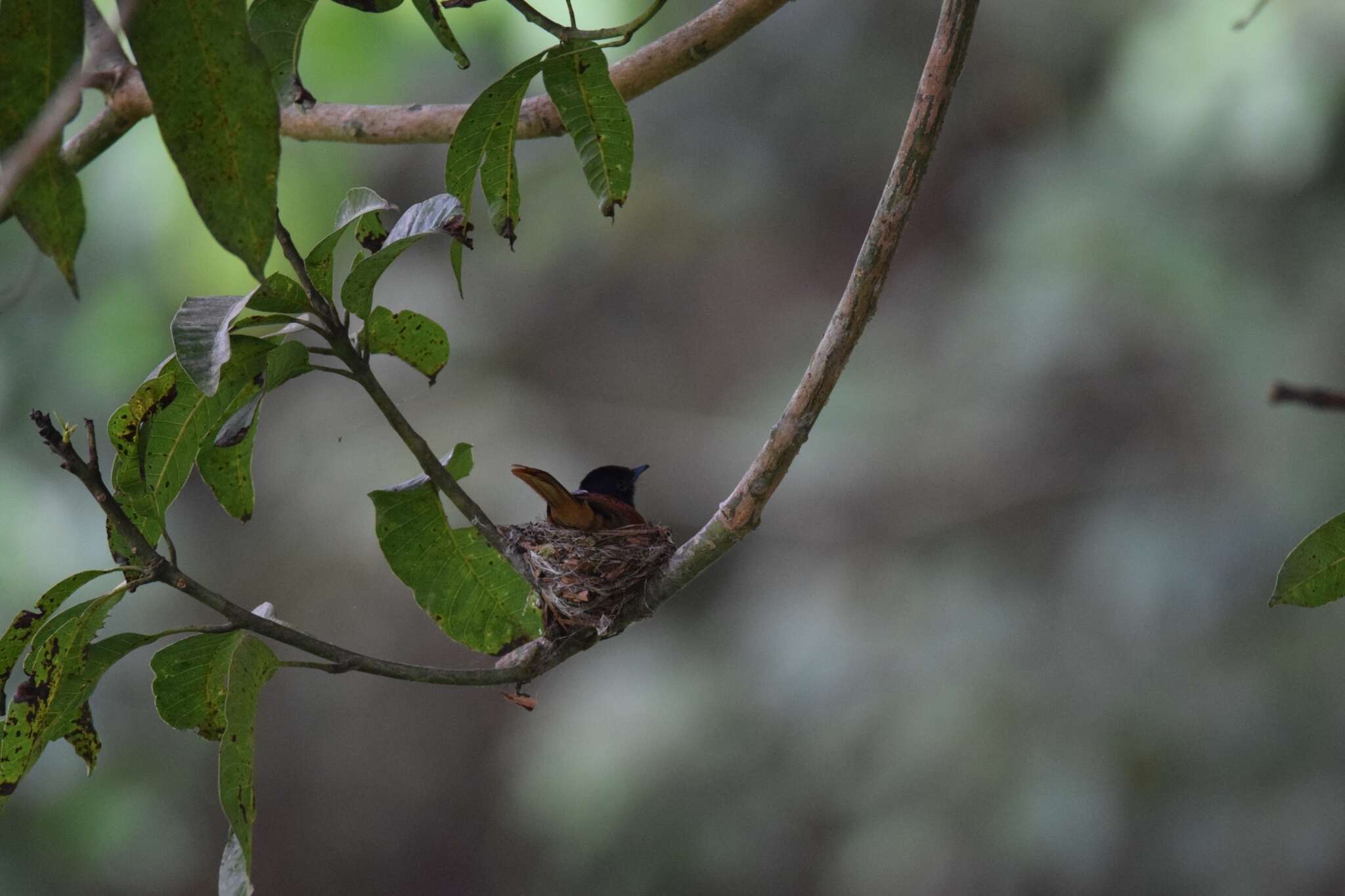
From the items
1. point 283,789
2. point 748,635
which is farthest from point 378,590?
point 748,635

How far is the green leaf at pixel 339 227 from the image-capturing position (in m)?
1.53

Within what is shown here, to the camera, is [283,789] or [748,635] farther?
[283,789]

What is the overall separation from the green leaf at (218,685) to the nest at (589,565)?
50 centimetres

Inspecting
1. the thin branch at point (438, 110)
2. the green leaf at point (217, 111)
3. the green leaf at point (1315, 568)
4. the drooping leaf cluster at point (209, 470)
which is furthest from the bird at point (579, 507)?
the green leaf at point (217, 111)

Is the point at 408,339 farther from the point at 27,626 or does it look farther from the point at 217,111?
the point at 217,111

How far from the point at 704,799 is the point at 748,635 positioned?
83 centimetres

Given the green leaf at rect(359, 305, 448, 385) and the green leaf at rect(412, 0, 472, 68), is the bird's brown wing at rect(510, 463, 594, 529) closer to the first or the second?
the green leaf at rect(359, 305, 448, 385)

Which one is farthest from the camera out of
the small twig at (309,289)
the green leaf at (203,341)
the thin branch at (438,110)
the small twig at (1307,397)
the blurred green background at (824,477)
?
the blurred green background at (824,477)

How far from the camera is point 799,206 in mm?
8602

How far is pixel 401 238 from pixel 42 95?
1.83 feet

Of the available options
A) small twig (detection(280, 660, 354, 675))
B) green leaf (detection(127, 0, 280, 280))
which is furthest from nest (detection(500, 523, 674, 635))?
green leaf (detection(127, 0, 280, 280))

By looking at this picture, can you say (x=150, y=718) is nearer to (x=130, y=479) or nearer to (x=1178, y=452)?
(x=1178, y=452)

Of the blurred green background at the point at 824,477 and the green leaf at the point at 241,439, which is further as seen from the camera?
the blurred green background at the point at 824,477

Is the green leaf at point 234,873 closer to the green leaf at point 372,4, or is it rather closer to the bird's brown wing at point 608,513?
the green leaf at point 372,4
